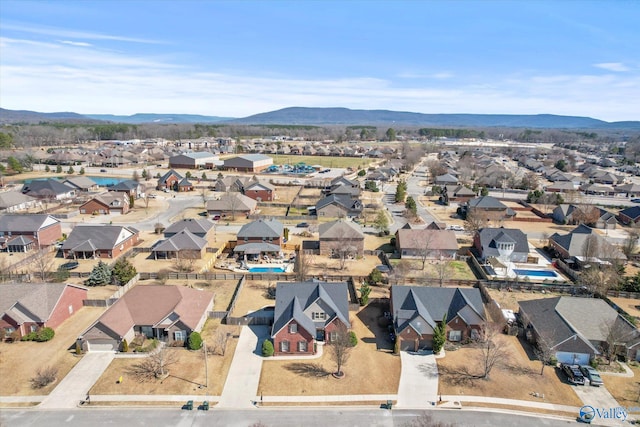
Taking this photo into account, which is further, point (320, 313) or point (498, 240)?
point (498, 240)

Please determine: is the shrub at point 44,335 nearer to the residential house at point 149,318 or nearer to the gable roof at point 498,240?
the residential house at point 149,318

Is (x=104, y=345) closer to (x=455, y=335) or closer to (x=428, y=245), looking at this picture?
(x=455, y=335)

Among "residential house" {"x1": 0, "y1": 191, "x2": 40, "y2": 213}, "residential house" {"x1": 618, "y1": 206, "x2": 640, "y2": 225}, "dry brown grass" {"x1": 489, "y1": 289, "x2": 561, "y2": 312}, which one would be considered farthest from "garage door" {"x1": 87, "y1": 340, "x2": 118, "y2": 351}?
"residential house" {"x1": 618, "y1": 206, "x2": 640, "y2": 225}

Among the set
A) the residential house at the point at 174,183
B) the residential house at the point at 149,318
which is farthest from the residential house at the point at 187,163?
the residential house at the point at 149,318

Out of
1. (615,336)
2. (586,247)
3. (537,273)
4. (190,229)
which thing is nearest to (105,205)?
(190,229)

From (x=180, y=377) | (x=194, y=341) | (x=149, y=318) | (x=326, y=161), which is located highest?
(x=326, y=161)

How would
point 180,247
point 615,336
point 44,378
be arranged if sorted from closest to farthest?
point 44,378 < point 615,336 < point 180,247
